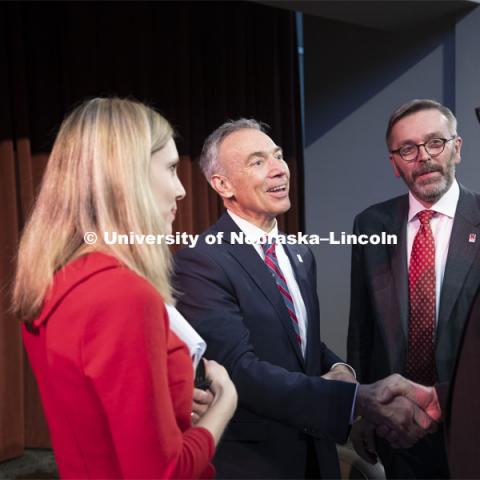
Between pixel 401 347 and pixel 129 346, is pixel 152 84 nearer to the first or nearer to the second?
pixel 401 347

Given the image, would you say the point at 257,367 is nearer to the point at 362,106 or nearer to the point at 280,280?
the point at 280,280

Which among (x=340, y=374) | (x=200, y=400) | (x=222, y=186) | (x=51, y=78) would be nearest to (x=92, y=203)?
(x=200, y=400)

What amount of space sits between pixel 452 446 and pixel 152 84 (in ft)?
6.97

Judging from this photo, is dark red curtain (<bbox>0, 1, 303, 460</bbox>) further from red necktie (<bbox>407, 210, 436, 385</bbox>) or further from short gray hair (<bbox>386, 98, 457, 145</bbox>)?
red necktie (<bbox>407, 210, 436, 385</bbox>)

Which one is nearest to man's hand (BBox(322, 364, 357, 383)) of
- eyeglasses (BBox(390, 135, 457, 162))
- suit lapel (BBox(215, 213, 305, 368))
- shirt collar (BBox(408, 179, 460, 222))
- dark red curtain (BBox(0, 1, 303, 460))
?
suit lapel (BBox(215, 213, 305, 368))

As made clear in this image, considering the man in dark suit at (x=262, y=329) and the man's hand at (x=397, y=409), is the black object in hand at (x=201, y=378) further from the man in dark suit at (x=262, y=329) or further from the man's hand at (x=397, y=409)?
the man's hand at (x=397, y=409)

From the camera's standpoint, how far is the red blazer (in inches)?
40.1

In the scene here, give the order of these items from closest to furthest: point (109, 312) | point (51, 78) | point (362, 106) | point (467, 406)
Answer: point (109, 312), point (467, 406), point (362, 106), point (51, 78)

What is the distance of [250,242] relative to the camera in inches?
74.0

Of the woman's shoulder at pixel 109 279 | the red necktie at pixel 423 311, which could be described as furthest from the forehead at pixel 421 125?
the woman's shoulder at pixel 109 279

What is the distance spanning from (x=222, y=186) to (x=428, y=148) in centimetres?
64

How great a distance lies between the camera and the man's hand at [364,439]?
1.87m

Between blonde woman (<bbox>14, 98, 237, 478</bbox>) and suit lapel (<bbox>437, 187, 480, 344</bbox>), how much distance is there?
0.89m

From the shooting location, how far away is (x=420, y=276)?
196 cm
